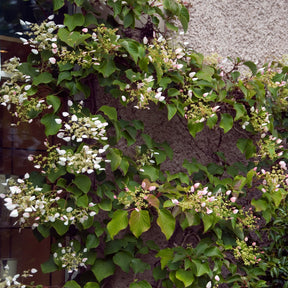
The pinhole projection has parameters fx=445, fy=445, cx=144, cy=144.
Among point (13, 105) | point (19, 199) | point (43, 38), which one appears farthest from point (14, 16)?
point (19, 199)

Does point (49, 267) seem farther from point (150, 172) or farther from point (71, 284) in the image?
point (150, 172)

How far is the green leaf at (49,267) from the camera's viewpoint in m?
2.49

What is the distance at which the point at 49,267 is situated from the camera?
2.49 m

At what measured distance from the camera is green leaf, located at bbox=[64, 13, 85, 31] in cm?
257

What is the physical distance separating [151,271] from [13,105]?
1.39 meters

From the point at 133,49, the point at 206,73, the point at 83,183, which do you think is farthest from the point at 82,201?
the point at 206,73

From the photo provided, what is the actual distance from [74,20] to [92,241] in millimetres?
1284

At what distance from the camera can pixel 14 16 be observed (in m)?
2.68

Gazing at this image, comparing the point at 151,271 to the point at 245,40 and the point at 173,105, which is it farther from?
the point at 245,40

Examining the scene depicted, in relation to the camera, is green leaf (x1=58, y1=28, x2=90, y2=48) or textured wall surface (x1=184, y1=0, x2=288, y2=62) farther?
textured wall surface (x1=184, y1=0, x2=288, y2=62)

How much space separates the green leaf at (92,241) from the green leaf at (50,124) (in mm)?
636

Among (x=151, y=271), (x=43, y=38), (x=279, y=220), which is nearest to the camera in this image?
(x=43, y=38)

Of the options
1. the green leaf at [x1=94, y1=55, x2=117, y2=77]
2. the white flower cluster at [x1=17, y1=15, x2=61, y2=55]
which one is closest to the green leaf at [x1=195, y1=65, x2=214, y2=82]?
the green leaf at [x1=94, y1=55, x2=117, y2=77]

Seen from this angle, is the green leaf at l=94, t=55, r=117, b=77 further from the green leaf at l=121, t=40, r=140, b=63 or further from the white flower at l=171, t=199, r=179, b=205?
the white flower at l=171, t=199, r=179, b=205
